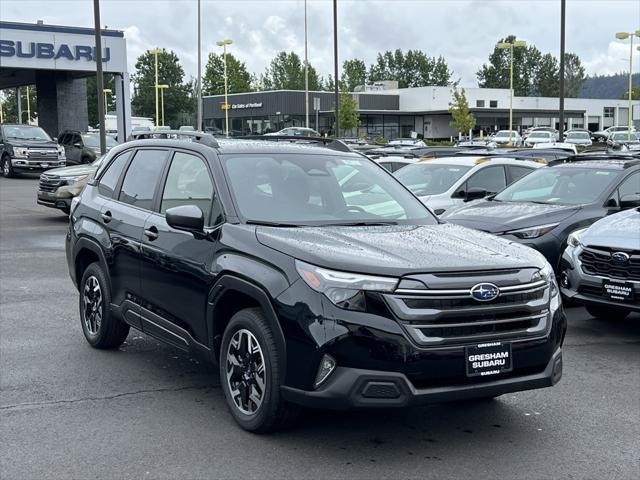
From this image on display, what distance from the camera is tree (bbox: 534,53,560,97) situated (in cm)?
14925

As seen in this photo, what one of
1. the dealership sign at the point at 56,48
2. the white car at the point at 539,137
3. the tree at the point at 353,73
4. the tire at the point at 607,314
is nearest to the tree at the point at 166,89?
the tree at the point at 353,73

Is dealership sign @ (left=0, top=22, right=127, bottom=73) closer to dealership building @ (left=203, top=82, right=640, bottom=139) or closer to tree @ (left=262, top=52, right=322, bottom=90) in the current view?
dealership building @ (left=203, top=82, right=640, bottom=139)

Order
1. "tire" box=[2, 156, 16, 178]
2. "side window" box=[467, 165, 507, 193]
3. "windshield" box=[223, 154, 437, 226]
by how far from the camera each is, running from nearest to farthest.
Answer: "windshield" box=[223, 154, 437, 226] < "side window" box=[467, 165, 507, 193] < "tire" box=[2, 156, 16, 178]

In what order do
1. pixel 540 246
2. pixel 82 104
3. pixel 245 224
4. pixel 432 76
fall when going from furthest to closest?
pixel 432 76 → pixel 82 104 → pixel 540 246 → pixel 245 224

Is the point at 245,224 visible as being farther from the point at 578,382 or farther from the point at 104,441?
the point at 578,382

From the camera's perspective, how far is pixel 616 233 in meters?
7.84

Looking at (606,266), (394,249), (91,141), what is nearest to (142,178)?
(394,249)

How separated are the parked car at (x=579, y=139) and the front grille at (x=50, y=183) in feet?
129

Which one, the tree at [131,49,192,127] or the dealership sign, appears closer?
the dealership sign

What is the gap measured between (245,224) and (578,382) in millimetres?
2898

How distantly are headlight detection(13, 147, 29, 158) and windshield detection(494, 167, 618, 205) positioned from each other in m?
24.3

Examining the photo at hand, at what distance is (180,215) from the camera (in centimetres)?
534

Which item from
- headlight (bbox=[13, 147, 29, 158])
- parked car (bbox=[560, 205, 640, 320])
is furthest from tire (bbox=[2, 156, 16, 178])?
parked car (bbox=[560, 205, 640, 320])

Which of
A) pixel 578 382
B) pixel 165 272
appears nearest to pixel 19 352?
pixel 165 272
